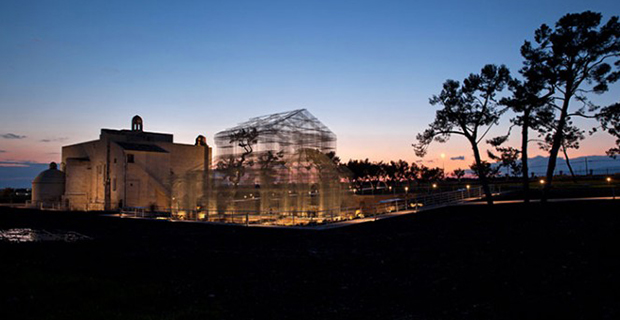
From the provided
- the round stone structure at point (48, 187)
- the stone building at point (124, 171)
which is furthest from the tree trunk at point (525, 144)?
the round stone structure at point (48, 187)

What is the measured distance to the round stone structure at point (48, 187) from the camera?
57.2 m

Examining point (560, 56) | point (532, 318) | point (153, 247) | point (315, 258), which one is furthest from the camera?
point (560, 56)

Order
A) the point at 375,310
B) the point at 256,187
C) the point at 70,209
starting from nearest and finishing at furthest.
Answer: the point at 375,310 < the point at 256,187 < the point at 70,209

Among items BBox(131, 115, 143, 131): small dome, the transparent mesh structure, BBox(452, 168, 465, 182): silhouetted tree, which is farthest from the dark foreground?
BBox(452, 168, 465, 182): silhouetted tree

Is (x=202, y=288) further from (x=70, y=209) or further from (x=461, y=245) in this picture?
(x=70, y=209)

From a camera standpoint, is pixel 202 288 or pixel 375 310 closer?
pixel 375 310

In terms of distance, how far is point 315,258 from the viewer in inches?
586

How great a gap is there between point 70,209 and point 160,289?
50333mm

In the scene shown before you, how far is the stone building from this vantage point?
50000 mm

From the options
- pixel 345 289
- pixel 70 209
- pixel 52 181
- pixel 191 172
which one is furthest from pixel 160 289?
pixel 52 181

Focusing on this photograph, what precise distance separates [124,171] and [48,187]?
16457 millimetres

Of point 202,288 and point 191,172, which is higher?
point 191,172

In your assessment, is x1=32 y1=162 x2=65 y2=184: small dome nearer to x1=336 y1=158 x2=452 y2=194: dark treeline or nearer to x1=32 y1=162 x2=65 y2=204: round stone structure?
x1=32 y1=162 x2=65 y2=204: round stone structure

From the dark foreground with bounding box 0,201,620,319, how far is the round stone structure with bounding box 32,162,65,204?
46.4 m
